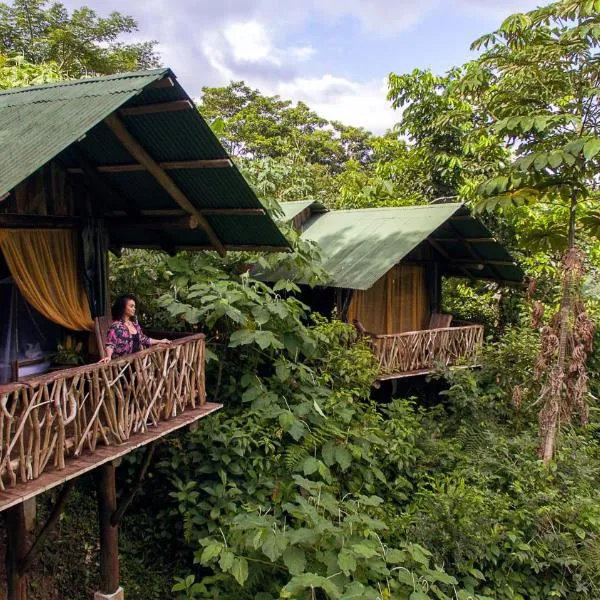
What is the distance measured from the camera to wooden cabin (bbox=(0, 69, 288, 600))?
14.8 feet

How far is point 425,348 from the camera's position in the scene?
11859 millimetres

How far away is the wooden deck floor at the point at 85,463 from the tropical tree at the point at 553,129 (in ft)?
18.2

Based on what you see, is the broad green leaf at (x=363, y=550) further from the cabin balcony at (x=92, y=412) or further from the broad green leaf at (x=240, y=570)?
the cabin balcony at (x=92, y=412)

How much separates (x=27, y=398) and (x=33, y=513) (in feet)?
15.8

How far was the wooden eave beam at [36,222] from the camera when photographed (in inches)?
230

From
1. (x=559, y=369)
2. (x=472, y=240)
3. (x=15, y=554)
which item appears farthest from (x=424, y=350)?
(x=15, y=554)

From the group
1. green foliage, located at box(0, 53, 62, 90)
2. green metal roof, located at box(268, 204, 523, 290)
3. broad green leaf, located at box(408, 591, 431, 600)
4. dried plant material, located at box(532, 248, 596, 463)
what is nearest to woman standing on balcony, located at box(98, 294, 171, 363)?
broad green leaf, located at box(408, 591, 431, 600)

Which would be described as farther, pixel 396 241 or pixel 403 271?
pixel 403 271

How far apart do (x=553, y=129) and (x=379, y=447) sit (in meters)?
5.58

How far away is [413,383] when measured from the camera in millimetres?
13086

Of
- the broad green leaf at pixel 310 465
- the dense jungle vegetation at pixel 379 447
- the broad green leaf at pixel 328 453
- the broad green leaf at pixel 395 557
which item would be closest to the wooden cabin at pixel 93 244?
the dense jungle vegetation at pixel 379 447

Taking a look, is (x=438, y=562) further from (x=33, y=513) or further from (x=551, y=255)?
(x=551, y=255)

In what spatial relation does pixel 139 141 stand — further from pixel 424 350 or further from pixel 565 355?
pixel 424 350

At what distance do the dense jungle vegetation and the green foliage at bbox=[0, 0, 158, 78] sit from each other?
50.2 feet
